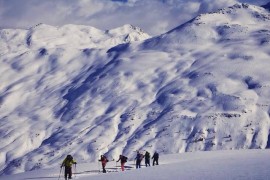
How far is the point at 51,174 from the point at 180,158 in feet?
51.5

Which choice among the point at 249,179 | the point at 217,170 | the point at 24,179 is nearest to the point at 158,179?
the point at 217,170

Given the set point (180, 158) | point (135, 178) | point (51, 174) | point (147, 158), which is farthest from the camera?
point (180, 158)

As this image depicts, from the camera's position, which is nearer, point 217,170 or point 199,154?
point 217,170

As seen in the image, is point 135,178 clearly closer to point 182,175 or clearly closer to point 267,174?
point 182,175

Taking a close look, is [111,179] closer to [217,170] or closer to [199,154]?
[217,170]

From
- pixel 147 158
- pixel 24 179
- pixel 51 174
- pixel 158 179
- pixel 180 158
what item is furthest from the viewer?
pixel 180 158

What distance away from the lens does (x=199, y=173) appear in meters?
30.5

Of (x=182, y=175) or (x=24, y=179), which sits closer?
(x=182, y=175)

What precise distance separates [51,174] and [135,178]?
15.9 meters

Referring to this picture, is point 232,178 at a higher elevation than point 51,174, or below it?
higher

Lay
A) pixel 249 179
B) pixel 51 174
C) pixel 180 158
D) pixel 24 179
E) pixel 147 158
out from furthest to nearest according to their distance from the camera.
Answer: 1. pixel 180 158
2. pixel 147 158
3. pixel 51 174
4. pixel 24 179
5. pixel 249 179

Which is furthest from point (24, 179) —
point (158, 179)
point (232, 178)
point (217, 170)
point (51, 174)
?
point (232, 178)

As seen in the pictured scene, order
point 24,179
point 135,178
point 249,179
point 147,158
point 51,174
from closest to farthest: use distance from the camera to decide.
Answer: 1. point 249,179
2. point 135,178
3. point 24,179
4. point 51,174
5. point 147,158

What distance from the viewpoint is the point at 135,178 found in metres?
31.8
